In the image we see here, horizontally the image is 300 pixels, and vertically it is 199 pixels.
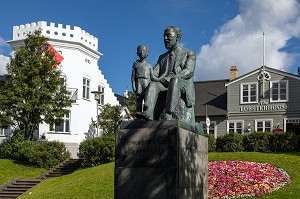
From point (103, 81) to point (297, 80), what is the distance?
17705mm

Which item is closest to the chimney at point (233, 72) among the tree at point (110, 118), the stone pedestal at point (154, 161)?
the tree at point (110, 118)

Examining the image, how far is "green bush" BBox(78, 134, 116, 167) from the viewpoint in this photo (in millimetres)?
28250

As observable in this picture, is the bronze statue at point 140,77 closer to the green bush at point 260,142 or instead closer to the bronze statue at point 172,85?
the bronze statue at point 172,85

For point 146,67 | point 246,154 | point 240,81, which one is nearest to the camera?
point 146,67

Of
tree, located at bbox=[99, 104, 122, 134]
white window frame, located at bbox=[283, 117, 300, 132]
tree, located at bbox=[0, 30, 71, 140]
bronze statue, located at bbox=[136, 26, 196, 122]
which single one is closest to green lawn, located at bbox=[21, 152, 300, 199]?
bronze statue, located at bbox=[136, 26, 196, 122]

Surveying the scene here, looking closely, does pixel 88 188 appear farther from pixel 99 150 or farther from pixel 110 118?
pixel 110 118

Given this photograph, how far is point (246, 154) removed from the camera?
79.5 ft

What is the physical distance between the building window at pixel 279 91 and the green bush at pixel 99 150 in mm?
17834

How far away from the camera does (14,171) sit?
3009cm

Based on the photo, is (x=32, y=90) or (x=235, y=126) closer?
(x=32, y=90)

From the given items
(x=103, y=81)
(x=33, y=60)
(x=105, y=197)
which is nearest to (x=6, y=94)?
(x=33, y=60)

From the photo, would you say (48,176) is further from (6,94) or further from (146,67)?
(146,67)

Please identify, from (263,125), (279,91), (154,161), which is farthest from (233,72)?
(154,161)

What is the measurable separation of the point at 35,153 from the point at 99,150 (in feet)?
18.3
